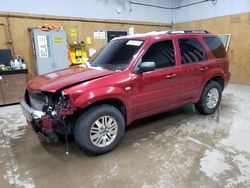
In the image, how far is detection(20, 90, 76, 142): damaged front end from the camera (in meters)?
2.18

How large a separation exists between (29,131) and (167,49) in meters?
2.55

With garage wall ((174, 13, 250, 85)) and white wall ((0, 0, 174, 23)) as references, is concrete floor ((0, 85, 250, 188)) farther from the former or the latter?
garage wall ((174, 13, 250, 85))

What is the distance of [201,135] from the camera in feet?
9.67

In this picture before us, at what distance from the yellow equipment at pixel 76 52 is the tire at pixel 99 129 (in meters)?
4.15

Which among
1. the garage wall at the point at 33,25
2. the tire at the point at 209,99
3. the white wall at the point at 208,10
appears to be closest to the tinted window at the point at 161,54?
the tire at the point at 209,99

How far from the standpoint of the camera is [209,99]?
145 inches

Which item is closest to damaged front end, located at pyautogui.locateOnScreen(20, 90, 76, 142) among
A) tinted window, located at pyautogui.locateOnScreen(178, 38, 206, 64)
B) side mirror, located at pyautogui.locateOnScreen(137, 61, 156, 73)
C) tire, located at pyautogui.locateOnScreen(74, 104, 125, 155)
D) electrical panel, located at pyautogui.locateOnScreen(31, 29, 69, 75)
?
tire, located at pyautogui.locateOnScreen(74, 104, 125, 155)

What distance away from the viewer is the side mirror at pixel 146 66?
101 inches

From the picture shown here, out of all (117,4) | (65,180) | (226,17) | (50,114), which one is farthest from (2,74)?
(226,17)

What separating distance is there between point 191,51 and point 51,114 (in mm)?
2363

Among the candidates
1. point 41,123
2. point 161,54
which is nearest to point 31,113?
point 41,123

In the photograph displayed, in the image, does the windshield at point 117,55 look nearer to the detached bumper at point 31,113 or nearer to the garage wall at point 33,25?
the detached bumper at point 31,113

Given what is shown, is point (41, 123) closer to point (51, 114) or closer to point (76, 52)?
point (51, 114)

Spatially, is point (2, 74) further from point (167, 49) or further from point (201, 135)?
point (201, 135)
